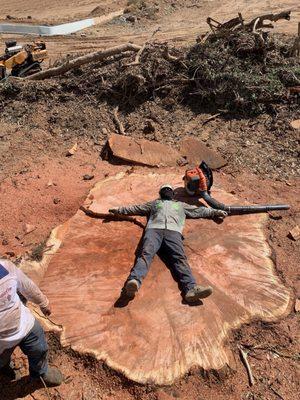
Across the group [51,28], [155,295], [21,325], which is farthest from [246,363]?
[51,28]

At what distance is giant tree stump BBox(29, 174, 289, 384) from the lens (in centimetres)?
338

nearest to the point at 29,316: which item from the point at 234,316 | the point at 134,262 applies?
the point at 134,262

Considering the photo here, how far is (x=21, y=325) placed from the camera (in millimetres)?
3010

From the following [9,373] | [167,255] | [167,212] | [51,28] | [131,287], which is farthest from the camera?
[51,28]

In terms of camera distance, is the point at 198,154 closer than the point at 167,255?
No

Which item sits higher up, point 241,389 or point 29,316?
point 29,316

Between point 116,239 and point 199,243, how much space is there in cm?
88

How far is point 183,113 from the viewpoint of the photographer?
7117 mm

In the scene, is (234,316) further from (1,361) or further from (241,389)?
(1,361)

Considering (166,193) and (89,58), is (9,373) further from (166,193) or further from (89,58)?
(89,58)

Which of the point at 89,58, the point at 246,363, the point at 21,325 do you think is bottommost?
the point at 246,363

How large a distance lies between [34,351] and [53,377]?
427 millimetres

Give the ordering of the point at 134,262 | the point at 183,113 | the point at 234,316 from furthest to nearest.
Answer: the point at 183,113
the point at 134,262
the point at 234,316

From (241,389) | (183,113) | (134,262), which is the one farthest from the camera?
(183,113)
